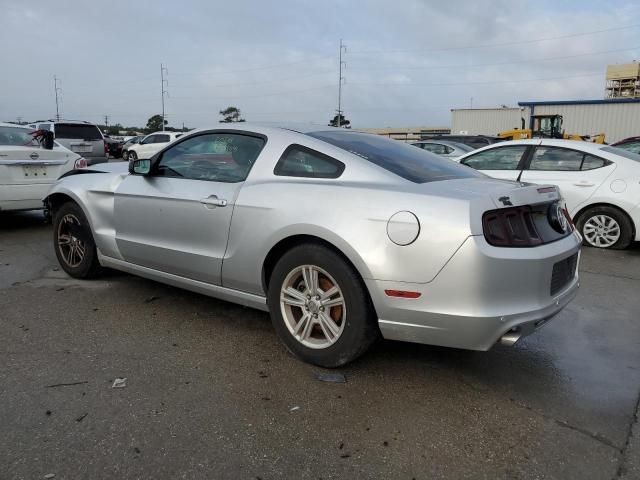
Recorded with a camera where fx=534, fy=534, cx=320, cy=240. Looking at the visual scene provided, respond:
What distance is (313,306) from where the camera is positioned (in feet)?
10.8

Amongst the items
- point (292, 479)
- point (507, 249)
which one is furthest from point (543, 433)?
point (292, 479)

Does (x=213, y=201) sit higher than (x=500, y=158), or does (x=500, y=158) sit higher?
(x=500, y=158)

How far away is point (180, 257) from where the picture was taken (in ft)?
13.0

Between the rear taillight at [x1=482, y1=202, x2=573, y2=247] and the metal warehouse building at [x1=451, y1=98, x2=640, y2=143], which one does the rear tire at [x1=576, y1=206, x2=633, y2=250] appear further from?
the metal warehouse building at [x1=451, y1=98, x2=640, y2=143]

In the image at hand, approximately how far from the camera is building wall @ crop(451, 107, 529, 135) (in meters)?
41.8

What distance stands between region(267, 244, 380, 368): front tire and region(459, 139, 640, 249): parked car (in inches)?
210

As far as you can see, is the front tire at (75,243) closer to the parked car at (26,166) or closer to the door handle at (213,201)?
the door handle at (213,201)

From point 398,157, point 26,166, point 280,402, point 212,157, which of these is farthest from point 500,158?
point 26,166

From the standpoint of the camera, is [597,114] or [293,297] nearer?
[293,297]

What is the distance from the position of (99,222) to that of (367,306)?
279 centimetres

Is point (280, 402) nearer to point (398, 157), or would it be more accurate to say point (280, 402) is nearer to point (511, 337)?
point (511, 337)

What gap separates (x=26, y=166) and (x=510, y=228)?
268 inches

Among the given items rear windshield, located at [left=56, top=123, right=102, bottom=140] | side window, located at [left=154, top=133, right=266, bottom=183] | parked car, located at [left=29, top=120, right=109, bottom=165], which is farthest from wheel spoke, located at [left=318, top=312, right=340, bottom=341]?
rear windshield, located at [left=56, top=123, right=102, bottom=140]

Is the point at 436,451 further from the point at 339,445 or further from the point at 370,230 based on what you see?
the point at 370,230
